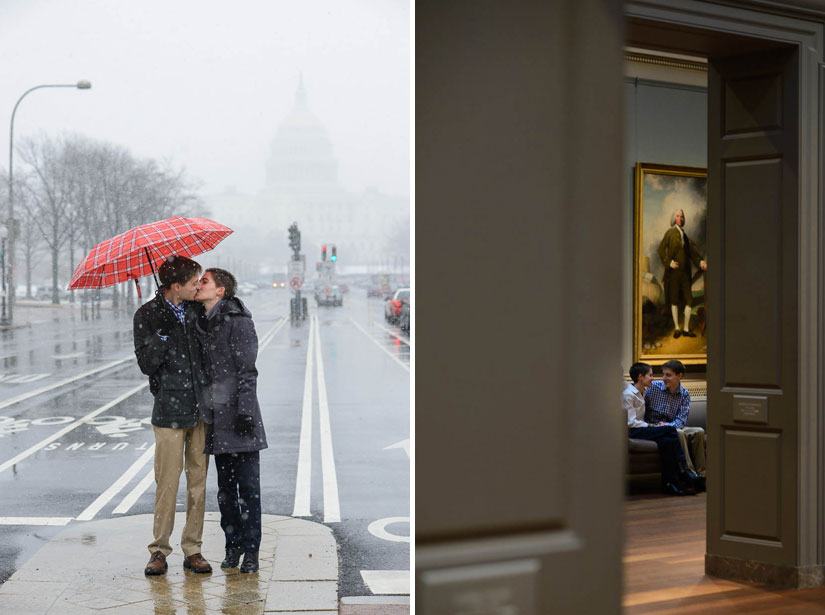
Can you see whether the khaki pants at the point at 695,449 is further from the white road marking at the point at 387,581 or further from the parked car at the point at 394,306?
the white road marking at the point at 387,581

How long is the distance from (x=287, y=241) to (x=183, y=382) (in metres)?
2.48

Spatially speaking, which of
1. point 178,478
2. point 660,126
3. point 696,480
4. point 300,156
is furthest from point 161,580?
point 660,126

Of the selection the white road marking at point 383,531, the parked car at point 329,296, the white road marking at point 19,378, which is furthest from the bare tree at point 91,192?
the white road marking at point 383,531

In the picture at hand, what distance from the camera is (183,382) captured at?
3.53 metres

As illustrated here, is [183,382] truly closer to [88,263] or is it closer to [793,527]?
[88,263]

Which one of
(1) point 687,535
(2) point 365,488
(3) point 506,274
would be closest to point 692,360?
(1) point 687,535

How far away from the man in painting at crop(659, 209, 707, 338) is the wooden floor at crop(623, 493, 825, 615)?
2279 millimetres

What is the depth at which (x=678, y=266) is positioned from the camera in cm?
680

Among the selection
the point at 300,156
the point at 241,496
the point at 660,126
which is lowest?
the point at 241,496

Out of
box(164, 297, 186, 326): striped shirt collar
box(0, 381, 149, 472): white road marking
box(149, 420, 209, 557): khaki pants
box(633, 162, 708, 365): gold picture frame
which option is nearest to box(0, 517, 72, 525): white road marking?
box(0, 381, 149, 472): white road marking

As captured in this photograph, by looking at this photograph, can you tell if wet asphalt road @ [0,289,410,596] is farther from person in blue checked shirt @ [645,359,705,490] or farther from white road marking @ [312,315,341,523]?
person in blue checked shirt @ [645,359,705,490]

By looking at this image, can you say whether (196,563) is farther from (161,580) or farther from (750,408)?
(750,408)

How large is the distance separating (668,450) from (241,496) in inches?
131

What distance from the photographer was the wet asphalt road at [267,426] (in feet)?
15.8
